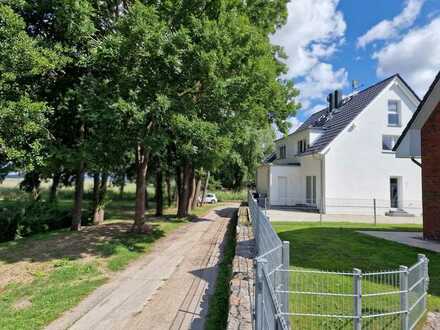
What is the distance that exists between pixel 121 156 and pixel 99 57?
337 centimetres

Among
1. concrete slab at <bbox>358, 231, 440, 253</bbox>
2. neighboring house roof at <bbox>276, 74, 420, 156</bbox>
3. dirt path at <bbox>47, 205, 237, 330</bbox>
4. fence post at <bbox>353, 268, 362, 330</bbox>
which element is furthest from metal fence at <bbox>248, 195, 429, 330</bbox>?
neighboring house roof at <bbox>276, 74, 420, 156</bbox>

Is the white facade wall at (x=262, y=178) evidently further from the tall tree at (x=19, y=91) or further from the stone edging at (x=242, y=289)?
the tall tree at (x=19, y=91)

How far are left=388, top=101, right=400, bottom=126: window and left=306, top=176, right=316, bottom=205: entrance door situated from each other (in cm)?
659

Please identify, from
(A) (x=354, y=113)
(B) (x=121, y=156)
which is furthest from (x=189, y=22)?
(A) (x=354, y=113)

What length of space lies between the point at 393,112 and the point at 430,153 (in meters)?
13.2

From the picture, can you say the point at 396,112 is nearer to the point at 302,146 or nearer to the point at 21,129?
the point at 302,146

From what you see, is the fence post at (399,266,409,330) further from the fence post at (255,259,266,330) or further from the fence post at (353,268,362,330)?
the fence post at (255,259,266,330)

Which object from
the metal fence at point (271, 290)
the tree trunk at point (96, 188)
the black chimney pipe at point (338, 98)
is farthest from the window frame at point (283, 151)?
the metal fence at point (271, 290)

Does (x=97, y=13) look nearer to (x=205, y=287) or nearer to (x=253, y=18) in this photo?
(x=253, y=18)

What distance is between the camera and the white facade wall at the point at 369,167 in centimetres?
2322

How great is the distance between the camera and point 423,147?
12.8 meters

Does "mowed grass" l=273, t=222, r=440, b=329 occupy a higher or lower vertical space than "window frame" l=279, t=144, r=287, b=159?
lower

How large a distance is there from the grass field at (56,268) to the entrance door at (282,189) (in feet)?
47.3

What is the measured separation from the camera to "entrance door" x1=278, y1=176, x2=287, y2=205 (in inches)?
1083
